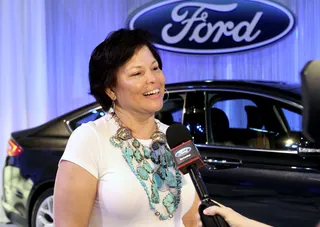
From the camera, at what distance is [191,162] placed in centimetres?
150

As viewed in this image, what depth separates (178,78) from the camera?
6.00 m

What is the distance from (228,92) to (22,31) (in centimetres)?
316

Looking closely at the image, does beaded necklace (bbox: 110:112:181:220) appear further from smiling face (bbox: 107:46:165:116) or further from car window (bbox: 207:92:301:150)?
car window (bbox: 207:92:301:150)

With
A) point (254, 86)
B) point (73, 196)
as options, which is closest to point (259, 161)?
point (254, 86)

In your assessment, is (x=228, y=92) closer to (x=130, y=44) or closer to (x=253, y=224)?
(x=130, y=44)

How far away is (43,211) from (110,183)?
273 cm

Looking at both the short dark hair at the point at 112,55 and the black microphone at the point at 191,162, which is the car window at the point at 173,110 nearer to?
the short dark hair at the point at 112,55

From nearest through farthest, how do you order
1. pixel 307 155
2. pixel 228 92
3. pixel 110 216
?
1. pixel 110 216
2. pixel 307 155
3. pixel 228 92

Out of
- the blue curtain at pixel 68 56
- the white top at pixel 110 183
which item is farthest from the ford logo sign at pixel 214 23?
the white top at pixel 110 183

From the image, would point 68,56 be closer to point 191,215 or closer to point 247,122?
point 247,122

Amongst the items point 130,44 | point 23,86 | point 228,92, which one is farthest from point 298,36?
point 130,44

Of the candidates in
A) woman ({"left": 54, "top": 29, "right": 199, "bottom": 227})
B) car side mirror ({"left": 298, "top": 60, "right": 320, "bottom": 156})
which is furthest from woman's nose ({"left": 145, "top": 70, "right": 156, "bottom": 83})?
car side mirror ({"left": 298, "top": 60, "right": 320, "bottom": 156})

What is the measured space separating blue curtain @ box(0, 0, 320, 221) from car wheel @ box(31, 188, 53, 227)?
1.97 metres

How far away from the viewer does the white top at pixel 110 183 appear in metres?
1.57
